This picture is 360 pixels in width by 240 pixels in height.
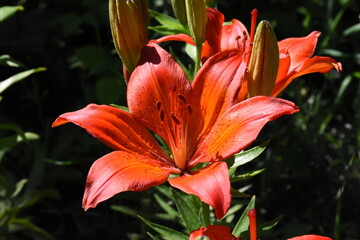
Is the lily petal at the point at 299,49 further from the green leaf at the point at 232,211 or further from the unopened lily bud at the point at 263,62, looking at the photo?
the green leaf at the point at 232,211

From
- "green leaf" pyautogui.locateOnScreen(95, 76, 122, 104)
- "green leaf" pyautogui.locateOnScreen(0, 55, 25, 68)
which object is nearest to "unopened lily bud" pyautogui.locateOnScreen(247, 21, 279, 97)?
"green leaf" pyautogui.locateOnScreen(0, 55, 25, 68)

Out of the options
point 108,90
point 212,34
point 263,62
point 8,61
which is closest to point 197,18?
point 212,34

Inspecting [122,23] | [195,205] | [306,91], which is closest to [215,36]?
[122,23]

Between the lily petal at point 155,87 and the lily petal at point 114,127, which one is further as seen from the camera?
the lily petal at point 155,87

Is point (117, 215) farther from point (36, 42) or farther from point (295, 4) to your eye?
point (295, 4)

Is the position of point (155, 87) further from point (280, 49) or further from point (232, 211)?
point (232, 211)

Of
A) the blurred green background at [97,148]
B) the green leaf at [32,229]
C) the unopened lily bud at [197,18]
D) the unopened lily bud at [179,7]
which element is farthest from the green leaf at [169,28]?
the green leaf at [32,229]
